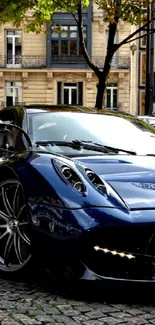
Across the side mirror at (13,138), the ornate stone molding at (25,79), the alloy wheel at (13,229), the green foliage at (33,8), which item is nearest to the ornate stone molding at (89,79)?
the ornate stone molding at (25,79)

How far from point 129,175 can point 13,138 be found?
131cm

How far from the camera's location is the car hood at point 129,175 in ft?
12.4

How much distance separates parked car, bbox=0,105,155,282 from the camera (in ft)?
11.7

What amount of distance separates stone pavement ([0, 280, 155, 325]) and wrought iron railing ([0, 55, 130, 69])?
40884mm

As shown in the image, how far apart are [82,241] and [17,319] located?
Result: 0.61 metres

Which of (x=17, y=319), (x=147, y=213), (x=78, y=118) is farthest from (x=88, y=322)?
(x=78, y=118)

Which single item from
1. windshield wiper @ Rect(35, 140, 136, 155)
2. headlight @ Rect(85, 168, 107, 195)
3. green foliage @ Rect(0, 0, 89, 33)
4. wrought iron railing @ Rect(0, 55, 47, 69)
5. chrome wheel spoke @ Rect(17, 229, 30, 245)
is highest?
wrought iron railing @ Rect(0, 55, 47, 69)

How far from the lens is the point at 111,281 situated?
3.59m

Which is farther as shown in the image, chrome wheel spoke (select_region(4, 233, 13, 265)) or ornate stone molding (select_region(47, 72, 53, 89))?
ornate stone molding (select_region(47, 72, 53, 89))

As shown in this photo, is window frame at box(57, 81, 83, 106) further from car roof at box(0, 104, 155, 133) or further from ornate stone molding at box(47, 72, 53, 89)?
car roof at box(0, 104, 155, 133)

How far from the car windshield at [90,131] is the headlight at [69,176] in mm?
693

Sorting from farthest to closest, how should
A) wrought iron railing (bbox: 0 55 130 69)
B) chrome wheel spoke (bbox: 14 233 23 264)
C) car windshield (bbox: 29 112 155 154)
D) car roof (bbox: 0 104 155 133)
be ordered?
1. wrought iron railing (bbox: 0 55 130 69)
2. car roof (bbox: 0 104 155 133)
3. car windshield (bbox: 29 112 155 154)
4. chrome wheel spoke (bbox: 14 233 23 264)

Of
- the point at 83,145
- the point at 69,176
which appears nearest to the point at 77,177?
the point at 69,176

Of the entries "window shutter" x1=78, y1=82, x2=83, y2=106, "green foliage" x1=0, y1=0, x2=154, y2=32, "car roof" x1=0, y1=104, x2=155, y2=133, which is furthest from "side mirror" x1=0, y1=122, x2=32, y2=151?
"window shutter" x1=78, y1=82, x2=83, y2=106
